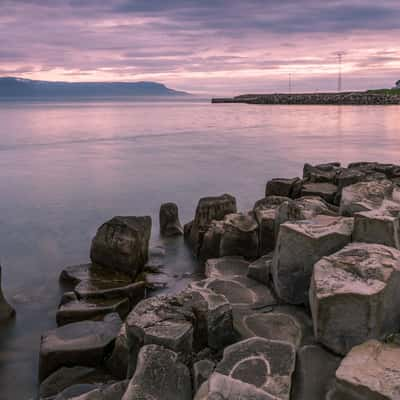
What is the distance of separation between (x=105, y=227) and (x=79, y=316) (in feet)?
5.49

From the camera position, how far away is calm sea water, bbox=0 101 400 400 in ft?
22.1

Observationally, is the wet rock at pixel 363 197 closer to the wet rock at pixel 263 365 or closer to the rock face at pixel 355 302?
the rock face at pixel 355 302

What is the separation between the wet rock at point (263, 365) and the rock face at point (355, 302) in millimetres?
408

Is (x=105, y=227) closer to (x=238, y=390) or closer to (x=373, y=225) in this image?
(x=373, y=225)

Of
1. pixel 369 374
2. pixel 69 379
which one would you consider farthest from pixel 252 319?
pixel 69 379

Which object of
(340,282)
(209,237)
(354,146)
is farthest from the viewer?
(354,146)

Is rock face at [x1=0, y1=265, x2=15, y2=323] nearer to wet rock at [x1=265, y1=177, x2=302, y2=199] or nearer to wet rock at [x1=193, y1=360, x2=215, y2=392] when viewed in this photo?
wet rock at [x1=193, y1=360, x2=215, y2=392]

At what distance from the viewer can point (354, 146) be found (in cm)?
2448

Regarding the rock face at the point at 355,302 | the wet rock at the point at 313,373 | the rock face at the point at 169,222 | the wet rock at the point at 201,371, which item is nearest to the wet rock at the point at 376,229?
the rock face at the point at 355,302

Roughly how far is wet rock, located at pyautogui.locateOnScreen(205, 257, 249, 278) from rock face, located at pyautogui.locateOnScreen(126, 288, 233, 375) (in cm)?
139

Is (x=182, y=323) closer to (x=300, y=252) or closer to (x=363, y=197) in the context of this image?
(x=300, y=252)

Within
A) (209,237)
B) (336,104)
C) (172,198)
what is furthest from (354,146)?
(336,104)

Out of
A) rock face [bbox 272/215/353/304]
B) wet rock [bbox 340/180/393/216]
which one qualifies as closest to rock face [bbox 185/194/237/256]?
wet rock [bbox 340/180/393/216]

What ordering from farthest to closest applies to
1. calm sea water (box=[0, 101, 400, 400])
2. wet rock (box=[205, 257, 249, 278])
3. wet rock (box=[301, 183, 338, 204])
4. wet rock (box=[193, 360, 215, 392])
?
1. wet rock (box=[301, 183, 338, 204])
2. calm sea water (box=[0, 101, 400, 400])
3. wet rock (box=[205, 257, 249, 278])
4. wet rock (box=[193, 360, 215, 392])
